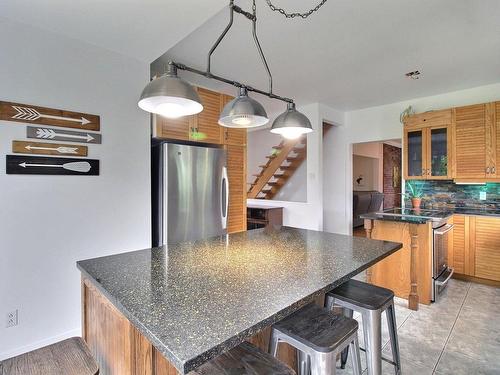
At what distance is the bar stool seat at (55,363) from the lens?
3.19 feet

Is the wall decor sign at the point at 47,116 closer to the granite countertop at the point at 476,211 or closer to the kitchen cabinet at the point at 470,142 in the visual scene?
the kitchen cabinet at the point at 470,142

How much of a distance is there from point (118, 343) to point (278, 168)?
5.45 m

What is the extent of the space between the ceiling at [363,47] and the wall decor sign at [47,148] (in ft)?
4.57

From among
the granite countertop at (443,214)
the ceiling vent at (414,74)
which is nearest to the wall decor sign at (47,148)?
the granite countertop at (443,214)

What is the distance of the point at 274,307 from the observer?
88 centimetres

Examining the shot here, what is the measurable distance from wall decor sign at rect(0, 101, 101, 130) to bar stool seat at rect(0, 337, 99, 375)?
1.72m

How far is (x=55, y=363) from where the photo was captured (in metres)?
1.02

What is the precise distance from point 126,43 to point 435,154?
4029 mm

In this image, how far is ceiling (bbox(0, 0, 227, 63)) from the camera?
5.97 ft

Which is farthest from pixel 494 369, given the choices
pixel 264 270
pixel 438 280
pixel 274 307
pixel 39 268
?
pixel 39 268

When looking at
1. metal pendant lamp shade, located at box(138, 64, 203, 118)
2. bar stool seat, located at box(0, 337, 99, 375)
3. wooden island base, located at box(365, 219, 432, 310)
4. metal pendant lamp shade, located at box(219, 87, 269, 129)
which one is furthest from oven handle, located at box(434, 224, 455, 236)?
bar stool seat, located at box(0, 337, 99, 375)

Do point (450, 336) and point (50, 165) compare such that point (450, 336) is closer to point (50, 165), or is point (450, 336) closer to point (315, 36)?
point (315, 36)

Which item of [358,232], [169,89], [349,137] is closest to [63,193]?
[169,89]

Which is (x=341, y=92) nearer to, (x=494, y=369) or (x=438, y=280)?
(x=438, y=280)
